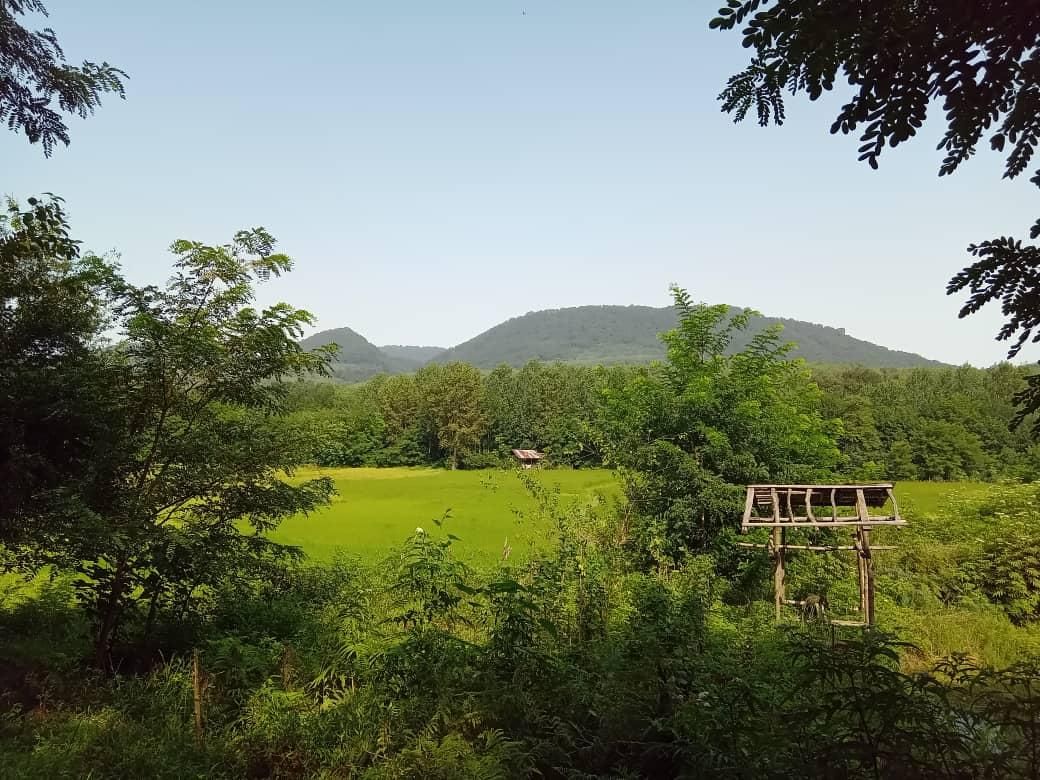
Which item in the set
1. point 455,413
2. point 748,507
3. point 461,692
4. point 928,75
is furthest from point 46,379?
point 455,413

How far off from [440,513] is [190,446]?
19.9m

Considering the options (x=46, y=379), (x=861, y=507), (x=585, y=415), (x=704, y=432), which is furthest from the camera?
(x=585, y=415)

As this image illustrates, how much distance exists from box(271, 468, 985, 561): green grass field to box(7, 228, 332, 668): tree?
4932mm

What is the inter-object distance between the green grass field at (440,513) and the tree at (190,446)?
493cm

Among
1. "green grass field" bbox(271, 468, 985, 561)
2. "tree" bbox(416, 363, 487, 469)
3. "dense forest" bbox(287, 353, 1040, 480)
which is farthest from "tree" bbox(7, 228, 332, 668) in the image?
"tree" bbox(416, 363, 487, 469)

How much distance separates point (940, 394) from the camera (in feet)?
197

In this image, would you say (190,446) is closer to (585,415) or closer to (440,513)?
(440,513)

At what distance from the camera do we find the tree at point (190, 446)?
21.5 ft

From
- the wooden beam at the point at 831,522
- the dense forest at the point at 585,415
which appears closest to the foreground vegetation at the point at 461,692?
Result: the wooden beam at the point at 831,522

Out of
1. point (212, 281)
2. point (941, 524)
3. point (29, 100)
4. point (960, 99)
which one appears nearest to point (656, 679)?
point (960, 99)

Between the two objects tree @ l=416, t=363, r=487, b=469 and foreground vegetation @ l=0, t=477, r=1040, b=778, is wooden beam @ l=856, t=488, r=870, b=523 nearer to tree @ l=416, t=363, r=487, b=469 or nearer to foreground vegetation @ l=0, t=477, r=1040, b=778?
foreground vegetation @ l=0, t=477, r=1040, b=778

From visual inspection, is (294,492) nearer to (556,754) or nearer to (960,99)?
(556,754)

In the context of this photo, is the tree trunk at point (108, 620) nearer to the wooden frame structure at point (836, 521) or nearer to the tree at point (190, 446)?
the tree at point (190, 446)

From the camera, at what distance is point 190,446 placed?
272 inches
